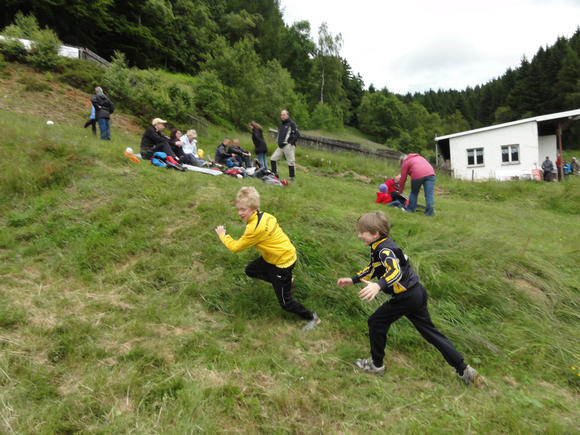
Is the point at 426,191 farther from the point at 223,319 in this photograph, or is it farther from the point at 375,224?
the point at 223,319

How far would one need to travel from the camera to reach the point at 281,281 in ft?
11.6

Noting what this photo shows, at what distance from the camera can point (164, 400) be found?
2490 mm

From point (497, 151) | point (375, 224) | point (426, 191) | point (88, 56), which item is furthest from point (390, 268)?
point (497, 151)

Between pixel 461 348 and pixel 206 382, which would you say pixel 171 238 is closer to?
pixel 206 382

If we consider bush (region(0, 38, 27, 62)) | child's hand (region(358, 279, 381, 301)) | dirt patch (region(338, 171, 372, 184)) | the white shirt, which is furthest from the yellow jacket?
bush (region(0, 38, 27, 62))

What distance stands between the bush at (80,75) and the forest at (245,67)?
0.92 metres

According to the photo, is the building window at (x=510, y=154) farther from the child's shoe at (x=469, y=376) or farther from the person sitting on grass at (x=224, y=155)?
the child's shoe at (x=469, y=376)

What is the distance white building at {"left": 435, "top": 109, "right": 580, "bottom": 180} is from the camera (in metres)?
21.5

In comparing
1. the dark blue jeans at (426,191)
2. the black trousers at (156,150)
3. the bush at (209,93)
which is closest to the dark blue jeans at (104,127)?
the black trousers at (156,150)

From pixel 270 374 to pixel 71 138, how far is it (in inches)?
311

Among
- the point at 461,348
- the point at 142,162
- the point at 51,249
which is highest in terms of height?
the point at 142,162

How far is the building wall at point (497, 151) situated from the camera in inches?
848

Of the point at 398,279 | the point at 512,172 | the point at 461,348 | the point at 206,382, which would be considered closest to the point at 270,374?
the point at 206,382

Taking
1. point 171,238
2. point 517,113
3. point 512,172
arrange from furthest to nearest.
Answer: point 517,113 → point 512,172 → point 171,238
